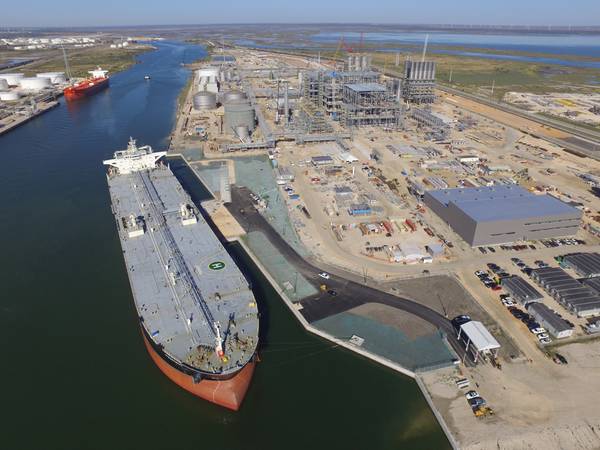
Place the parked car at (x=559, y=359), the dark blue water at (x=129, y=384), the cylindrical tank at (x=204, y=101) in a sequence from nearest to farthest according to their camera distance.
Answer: the dark blue water at (x=129, y=384) < the parked car at (x=559, y=359) < the cylindrical tank at (x=204, y=101)

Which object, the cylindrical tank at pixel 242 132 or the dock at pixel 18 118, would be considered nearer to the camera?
the cylindrical tank at pixel 242 132

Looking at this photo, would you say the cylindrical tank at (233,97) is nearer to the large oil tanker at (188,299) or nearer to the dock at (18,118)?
the dock at (18,118)

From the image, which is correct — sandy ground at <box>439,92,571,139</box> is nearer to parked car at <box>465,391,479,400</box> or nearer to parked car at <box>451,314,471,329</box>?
parked car at <box>451,314,471,329</box>

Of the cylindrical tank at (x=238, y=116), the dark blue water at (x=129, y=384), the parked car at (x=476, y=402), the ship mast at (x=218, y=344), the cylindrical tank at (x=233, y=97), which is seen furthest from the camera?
the cylindrical tank at (x=233, y=97)

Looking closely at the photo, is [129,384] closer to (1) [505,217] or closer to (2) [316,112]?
(1) [505,217]

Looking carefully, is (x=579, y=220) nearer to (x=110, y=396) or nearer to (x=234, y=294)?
(x=234, y=294)

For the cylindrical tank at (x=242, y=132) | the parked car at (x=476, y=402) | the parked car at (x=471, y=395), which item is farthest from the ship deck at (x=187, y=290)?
the cylindrical tank at (x=242, y=132)
